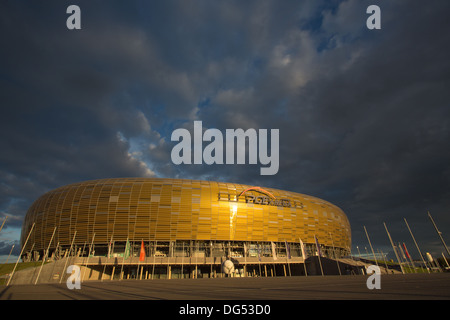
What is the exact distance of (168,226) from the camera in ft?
181

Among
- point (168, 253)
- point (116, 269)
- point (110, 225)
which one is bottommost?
point (116, 269)

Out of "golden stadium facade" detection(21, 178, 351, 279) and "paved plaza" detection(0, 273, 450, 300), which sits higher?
"golden stadium facade" detection(21, 178, 351, 279)

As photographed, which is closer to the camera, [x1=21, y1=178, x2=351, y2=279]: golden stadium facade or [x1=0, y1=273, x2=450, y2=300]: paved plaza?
[x1=0, y1=273, x2=450, y2=300]: paved plaza

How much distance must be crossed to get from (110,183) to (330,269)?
2261 inches

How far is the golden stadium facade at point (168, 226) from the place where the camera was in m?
53.7

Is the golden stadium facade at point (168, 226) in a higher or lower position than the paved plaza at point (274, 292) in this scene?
higher

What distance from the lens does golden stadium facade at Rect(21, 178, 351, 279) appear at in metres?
53.7

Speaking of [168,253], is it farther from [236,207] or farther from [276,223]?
[276,223]

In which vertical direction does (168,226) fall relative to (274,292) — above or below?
above

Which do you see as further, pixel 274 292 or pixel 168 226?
pixel 168 226

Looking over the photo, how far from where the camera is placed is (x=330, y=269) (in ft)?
162

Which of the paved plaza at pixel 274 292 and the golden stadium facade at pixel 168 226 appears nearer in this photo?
the paved plaza at pixel 274 292
